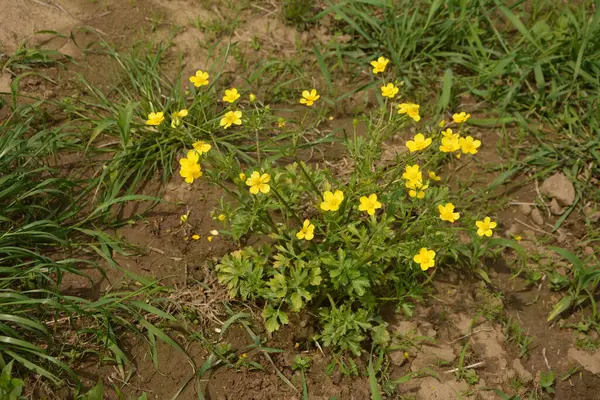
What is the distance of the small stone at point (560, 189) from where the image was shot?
317 cm

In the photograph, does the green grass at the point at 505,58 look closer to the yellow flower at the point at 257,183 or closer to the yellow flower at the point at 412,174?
the yellow flower at the point at 412,174

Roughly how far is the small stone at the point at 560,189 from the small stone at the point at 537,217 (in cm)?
14

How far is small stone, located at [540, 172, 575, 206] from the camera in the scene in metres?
3.17

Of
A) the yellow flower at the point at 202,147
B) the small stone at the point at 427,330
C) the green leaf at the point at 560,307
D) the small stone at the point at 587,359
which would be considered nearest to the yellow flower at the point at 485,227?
the small stone at the point at 427,330

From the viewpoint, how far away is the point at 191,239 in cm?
287

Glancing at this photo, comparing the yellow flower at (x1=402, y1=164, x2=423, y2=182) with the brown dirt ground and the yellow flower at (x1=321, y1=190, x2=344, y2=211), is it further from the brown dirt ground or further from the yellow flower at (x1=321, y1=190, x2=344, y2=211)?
the brown dirt ground

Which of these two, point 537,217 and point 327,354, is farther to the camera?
point 537,217

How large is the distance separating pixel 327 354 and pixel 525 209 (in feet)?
4.74

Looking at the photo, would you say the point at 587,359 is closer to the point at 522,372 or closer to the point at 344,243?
the point at 522,372

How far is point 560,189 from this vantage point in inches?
126

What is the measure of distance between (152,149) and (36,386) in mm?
1295

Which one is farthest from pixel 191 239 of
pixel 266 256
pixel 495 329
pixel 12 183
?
pixel 495 329

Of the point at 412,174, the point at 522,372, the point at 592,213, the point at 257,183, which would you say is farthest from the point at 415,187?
the point at 592,213

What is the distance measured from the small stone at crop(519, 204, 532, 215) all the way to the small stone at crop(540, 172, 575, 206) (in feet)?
0.47
